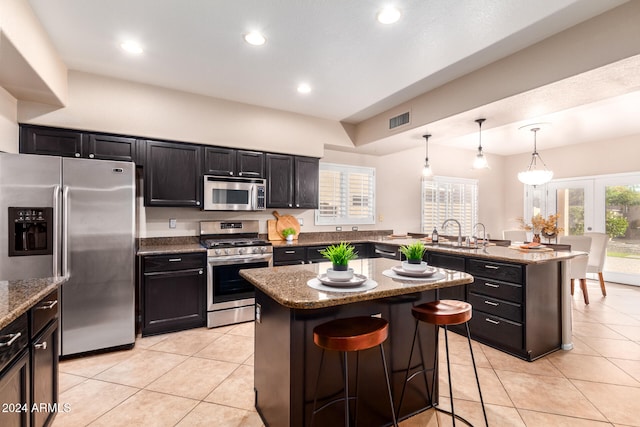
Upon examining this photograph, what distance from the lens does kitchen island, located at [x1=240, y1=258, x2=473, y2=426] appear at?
1608 millimetres

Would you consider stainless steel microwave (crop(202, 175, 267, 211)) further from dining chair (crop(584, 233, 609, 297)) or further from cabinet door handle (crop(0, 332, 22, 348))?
dining chair (crop(584, 233, 609, 297))

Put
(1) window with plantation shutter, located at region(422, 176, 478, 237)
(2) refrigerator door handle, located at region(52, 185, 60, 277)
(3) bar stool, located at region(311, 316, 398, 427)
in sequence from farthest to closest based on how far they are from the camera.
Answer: (1) window with plantation shutter, located at region(422, 176, 478, 237) < (2) refrigerator door handle, located at region(52, 185, 60, 277) < (3) bar stool, located at region(311, 316, 398, 427)

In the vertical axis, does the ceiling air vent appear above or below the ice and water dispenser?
above

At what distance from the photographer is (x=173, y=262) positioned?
342cm

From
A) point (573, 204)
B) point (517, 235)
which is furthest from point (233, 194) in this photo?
point (573, 204)

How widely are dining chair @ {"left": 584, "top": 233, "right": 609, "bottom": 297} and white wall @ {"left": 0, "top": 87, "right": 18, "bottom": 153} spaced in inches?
293

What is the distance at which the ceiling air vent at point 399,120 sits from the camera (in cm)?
403

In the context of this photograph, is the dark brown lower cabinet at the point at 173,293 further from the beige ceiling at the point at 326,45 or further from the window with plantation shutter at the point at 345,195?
the window with plantation shutter at the point at 345,195

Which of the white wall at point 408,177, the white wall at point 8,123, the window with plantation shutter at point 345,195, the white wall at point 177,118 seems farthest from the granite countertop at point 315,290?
the white wall at point 408,177

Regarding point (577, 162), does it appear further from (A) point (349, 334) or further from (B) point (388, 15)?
(A) point (349, 334)

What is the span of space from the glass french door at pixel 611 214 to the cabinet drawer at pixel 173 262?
7.07 m

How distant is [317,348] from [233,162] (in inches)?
118

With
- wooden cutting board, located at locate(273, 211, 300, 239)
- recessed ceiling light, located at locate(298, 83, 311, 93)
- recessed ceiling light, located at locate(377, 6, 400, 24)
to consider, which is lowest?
wooden cutting board, located at locate(273, 211, 300, 239)

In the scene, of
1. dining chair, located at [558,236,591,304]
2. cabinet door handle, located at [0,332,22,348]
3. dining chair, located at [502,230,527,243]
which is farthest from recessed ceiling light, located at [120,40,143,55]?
dining chair, located at [502,230,527,243]
